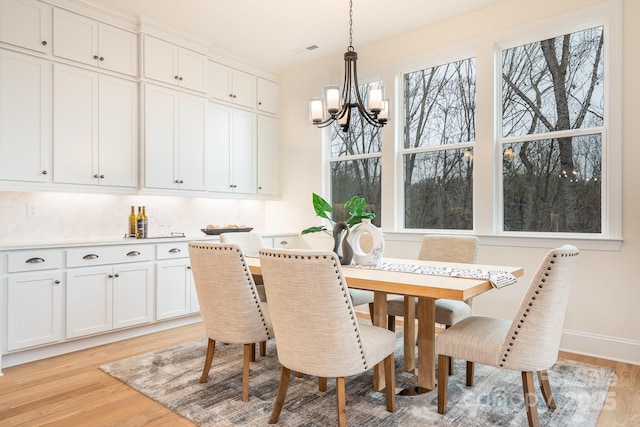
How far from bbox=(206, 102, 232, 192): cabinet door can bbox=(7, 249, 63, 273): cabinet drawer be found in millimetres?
1742

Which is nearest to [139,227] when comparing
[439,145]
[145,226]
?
[145,226]

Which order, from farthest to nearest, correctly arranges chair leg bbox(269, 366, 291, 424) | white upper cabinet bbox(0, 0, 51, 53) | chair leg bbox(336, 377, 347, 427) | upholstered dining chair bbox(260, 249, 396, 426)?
white upper cabinet bbox(0, 0, 51, 53), chair leg bbox(269, 366, 291, 424), chair leg bbox(336, 377, 347, 427), upholstered dining chair bbox(260, 249, 396, 426)

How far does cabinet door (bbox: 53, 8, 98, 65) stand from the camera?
3.48 m

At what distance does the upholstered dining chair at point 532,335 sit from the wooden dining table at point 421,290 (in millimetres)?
241

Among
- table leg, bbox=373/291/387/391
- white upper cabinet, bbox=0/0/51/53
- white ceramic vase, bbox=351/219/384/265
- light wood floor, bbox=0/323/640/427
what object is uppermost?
white upper cabinet, bbox=0/0/51/53

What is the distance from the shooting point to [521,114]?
12.1 ft

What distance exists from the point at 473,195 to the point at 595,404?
1968mm

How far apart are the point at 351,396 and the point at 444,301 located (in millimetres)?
921

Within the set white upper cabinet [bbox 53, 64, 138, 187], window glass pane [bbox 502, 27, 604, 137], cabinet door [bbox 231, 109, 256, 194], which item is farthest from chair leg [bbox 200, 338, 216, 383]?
window glass pane [bbox 502, 27, 604, 137]

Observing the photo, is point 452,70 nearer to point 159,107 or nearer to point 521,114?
point 521,114

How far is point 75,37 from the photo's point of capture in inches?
141

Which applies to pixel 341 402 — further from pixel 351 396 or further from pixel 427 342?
pixel 427 342

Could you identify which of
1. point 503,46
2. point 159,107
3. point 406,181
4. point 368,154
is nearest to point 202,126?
point 159,107

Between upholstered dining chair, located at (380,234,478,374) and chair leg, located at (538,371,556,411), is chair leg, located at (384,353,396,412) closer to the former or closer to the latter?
upholstered dining chair, located at (380,234,478,374)
